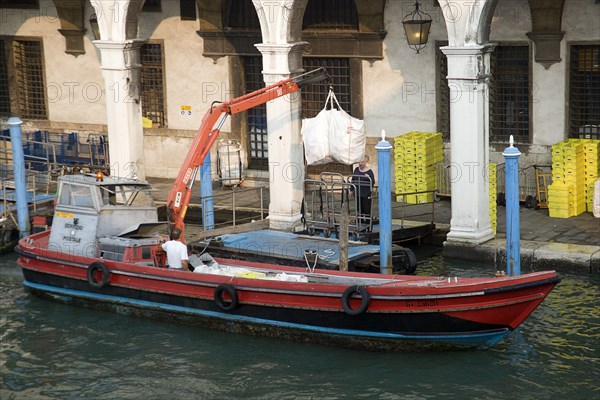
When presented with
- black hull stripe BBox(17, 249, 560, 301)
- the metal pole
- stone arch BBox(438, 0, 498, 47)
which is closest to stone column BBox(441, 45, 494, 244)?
stone arch BBox(438, 0, 498, 47)

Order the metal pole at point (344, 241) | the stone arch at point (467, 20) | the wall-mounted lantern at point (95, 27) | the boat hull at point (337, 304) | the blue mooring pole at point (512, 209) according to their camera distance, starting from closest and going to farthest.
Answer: the boat hull at point (337, 304) → the blue mooring pole at point (512, 209) → the metal pole at point (344, 241) → the stone arch at point (467, 20) → the wall-mounted lantern at point (95, 27)

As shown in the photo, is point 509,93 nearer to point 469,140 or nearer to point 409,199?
point 409,199

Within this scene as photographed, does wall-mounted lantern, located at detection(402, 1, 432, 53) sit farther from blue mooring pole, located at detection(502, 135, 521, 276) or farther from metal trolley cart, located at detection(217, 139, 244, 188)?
blue mooring pole, located at detection(502, 135, 521, 276)

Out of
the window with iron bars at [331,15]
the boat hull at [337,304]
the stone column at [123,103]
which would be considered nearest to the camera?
the boat hull at [337,304]

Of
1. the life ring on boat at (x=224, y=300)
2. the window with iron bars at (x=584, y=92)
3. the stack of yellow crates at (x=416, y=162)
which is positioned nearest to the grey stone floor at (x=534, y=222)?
the stack of yellow crates at (x=416, y=162)

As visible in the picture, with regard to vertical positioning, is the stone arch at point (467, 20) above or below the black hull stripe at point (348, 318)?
above

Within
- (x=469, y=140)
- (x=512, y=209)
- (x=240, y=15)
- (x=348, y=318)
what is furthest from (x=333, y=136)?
(x=348, y=318)

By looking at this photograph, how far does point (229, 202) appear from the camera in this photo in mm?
23672

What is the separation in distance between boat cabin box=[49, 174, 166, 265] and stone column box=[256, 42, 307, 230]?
2920mm

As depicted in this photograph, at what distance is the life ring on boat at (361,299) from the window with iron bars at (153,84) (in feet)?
37.9

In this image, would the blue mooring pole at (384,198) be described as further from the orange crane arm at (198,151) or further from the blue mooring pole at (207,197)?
the blue mooring pole at (207,197)

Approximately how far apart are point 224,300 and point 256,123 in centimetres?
916

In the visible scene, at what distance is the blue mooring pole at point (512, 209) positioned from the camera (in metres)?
17.2

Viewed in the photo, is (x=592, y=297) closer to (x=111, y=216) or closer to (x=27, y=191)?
(x=111, y=216)
